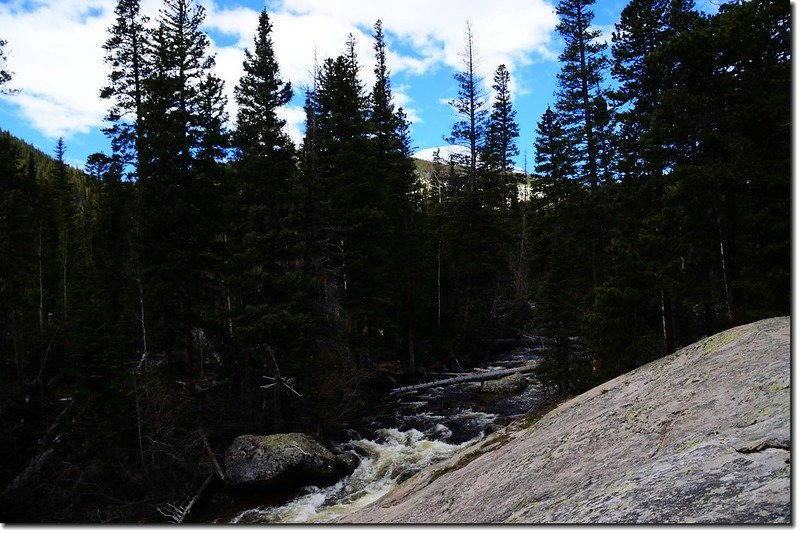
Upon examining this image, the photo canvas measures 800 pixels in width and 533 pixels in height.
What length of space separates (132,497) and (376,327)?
41.3ft

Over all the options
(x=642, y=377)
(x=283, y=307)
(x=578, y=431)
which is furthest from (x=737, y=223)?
(x=283, y=307)

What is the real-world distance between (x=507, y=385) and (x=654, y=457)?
1747 cm

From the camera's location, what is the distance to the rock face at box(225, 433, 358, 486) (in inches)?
477

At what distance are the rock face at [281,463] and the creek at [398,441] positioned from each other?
397 mm

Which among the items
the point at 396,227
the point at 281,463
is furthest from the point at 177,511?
the point at 396,227

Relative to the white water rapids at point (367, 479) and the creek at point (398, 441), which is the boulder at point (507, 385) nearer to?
the creek at point (398, 441)

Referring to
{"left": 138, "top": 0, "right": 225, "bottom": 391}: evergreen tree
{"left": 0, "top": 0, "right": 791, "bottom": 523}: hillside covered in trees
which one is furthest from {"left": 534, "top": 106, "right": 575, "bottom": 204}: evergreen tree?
{"left": 138, "top": 0, "right": 225, "bottom": 391}: evergreen tree

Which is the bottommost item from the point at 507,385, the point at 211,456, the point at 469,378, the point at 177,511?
the point at 177,511

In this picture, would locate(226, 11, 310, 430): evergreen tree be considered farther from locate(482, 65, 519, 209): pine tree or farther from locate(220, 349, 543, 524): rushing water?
locate(482, 65, 519, 209): pine tree

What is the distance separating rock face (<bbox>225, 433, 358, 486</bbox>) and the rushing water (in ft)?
1.34

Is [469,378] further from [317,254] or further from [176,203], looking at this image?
[176,203]

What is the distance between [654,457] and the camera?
3508 mm

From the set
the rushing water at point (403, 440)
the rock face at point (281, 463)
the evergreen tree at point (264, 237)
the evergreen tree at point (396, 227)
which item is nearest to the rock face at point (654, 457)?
the rushing water at point (403, 440)

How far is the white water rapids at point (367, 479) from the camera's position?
34.7 ft
